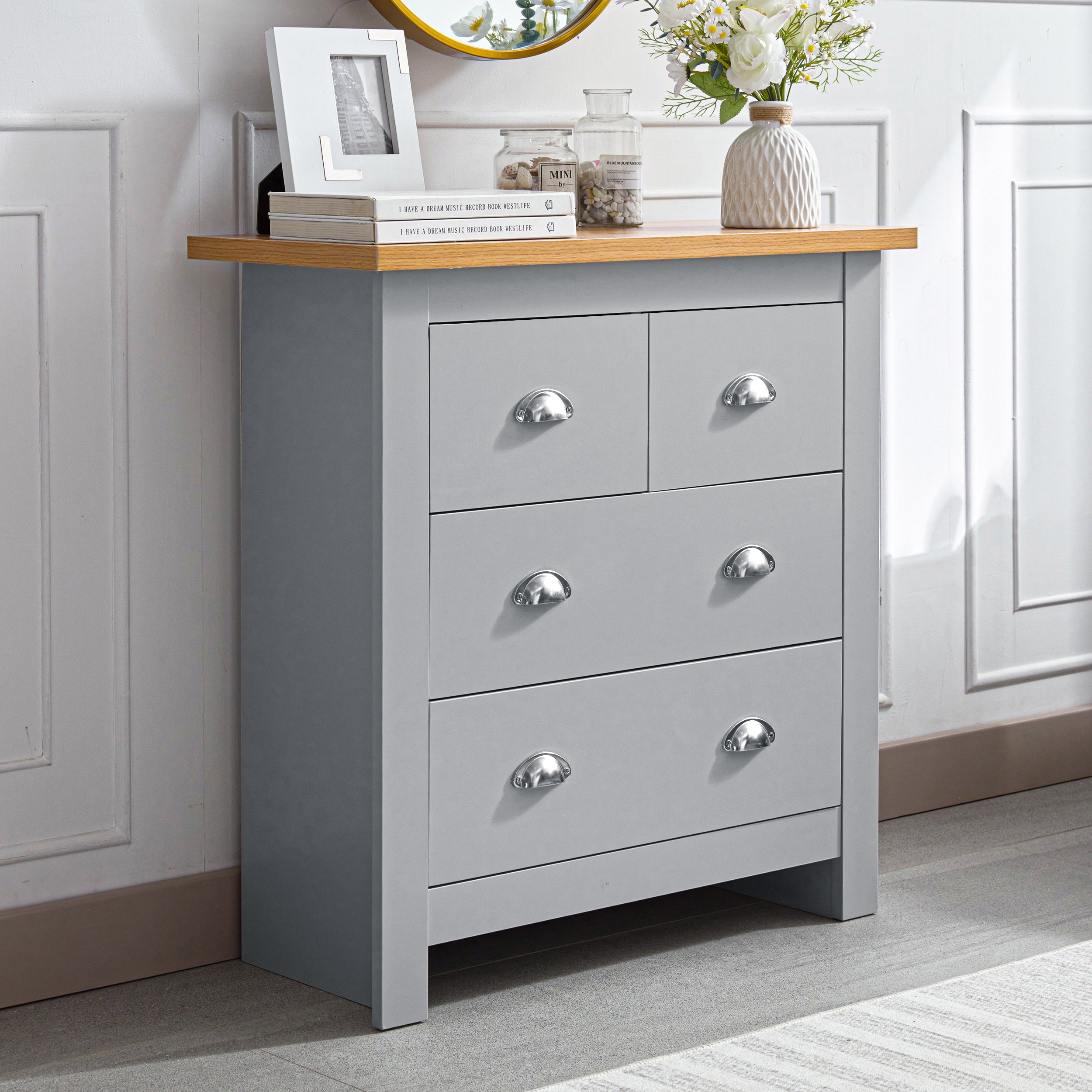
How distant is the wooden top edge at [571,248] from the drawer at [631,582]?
0.30m

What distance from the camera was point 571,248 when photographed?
77.4 inches

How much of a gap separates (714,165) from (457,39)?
0.51 m

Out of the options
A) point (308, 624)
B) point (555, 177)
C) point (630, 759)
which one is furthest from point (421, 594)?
point (555, 177)

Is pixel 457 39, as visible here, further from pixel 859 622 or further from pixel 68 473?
pixel 859 622

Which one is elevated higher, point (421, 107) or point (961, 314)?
point (421, 107)

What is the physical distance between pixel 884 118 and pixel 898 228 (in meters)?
0.57

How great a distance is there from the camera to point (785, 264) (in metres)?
2.20

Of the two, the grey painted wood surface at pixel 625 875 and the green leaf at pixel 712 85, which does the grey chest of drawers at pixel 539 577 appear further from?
the green leaf at pixel 712 85

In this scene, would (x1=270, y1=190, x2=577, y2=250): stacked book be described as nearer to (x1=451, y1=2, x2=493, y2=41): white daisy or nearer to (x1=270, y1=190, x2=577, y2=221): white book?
(x1=270, y1=190, x2=577, y2=221): white book

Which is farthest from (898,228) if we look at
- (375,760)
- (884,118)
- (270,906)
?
(270,906)

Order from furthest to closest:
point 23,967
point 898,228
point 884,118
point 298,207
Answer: point 884,118
point 898,228
point 23,967
point 298,207

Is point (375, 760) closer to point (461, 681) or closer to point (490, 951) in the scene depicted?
point (461, 681)

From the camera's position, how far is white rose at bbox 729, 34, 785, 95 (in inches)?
85.4

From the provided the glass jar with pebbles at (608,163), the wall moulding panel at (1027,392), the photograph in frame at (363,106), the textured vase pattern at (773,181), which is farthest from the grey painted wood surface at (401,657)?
the wall moulding panel at (1027,392)
